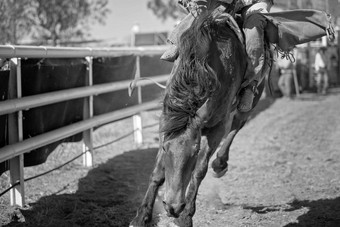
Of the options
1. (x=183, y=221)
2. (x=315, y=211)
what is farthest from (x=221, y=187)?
(x=183, y=221)

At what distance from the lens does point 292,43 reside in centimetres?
511

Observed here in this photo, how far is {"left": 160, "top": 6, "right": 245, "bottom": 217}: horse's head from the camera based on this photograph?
3223 mm

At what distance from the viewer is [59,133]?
5359 mm

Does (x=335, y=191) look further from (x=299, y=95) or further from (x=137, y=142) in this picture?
(x=299, y=95)

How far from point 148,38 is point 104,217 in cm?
2241

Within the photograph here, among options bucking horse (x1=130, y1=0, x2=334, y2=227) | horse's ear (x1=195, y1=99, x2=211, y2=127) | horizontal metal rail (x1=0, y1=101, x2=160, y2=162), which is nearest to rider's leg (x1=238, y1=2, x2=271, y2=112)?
bucking horse (x1=130, y1=0, x2=334, y2=227)

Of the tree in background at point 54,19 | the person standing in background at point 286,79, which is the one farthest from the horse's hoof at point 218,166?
the person standing in background at point 286,79

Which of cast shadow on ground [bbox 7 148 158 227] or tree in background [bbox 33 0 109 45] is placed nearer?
cast shadow on ground [bbox 7 148 158 227]

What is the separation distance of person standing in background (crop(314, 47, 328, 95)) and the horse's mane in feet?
49.7

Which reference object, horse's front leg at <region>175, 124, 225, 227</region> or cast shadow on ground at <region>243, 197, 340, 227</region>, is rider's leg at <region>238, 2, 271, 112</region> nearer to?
horse's front leg at <region>175, 124, 225, 227</region>

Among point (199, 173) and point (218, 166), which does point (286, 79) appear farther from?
point (199, 173)

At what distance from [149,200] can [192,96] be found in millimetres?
897

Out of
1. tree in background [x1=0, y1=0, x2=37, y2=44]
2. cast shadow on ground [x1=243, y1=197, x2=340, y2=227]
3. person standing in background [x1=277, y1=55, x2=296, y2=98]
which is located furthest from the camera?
person standing in background [x1=277, y1=55, x2=296, y2=98]

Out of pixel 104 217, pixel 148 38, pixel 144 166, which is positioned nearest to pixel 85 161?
pixel 144 166
